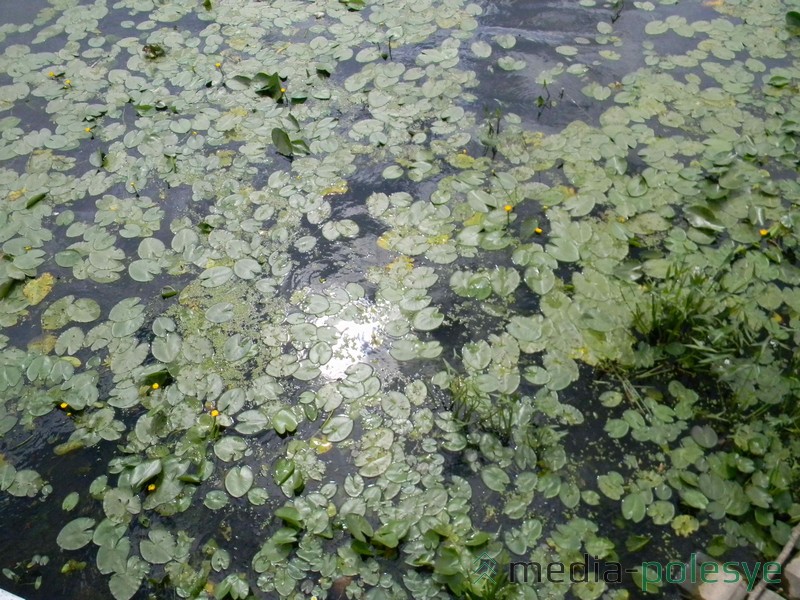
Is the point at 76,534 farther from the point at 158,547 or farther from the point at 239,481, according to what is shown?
the point at 239,481

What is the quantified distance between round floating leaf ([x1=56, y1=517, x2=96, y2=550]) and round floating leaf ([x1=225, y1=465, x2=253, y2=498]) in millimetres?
539

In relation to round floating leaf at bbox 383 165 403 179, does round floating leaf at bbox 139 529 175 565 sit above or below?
below

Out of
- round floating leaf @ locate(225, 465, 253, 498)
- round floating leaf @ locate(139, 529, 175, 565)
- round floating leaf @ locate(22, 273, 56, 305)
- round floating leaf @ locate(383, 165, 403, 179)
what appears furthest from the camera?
round floating leaf @ locate(383, 165, 403, 179)

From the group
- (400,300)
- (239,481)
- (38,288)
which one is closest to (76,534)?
(239,481)

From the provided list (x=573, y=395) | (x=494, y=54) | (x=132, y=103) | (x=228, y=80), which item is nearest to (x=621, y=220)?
(x=573, y=395)

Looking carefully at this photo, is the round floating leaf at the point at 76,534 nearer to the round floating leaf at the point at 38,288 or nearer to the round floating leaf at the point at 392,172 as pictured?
the round floating leaf at the point at 38,288

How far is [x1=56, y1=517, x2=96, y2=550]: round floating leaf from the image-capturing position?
2359 millimetres

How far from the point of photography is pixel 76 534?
238cm

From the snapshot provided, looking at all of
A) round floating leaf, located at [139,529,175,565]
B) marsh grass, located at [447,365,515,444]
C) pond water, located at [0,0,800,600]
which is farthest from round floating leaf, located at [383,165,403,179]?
round floating leaf, located at [139,529,175,565]

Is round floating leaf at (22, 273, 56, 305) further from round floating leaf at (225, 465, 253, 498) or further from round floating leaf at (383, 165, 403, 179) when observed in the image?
round floating leaf at (383, 165, 403, 179)

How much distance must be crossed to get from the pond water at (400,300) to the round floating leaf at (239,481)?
1 centimetres

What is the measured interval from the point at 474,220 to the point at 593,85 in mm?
1356

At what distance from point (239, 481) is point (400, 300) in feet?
3.56

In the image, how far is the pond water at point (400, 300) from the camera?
2309 mm
